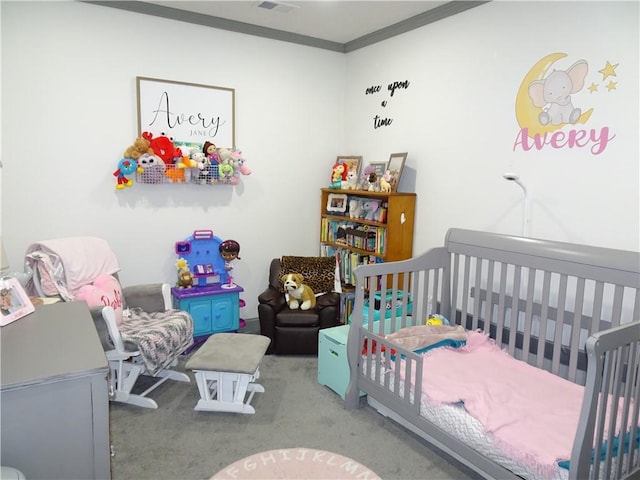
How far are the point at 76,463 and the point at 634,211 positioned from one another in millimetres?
2665

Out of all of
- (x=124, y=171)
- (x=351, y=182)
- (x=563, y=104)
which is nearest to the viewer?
(x=563, y=104)

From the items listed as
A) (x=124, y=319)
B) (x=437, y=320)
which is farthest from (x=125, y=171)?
(x=437, y=320)

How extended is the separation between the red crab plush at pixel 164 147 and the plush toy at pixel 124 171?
0.63 feet

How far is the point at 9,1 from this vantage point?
9.79 feet

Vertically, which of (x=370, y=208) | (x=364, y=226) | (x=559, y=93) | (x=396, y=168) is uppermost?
(x=559, y=93)

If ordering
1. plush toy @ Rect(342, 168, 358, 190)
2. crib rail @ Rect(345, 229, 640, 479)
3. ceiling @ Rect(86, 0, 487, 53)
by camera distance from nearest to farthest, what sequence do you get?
1. crib rail @ Rect(345, 229, 640, 479)
2. ceiling @ Rect(86, 0, 487, 53)
3. plush toy @ Rect(342, 168, 358, 190)

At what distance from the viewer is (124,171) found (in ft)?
11.0

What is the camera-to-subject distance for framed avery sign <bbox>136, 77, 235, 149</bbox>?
3465 millimetres

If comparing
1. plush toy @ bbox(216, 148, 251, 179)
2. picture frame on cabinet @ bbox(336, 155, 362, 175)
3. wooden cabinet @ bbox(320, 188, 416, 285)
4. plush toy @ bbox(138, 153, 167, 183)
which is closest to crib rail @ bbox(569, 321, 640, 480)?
wooden cabinet @ bbox(320, 188, 416, 285)

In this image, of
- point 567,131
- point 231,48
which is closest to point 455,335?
point 567,131

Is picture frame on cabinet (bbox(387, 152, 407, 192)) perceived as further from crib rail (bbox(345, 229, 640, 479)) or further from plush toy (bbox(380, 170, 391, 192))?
crib rail (bbox(345, 229, 640, 479))

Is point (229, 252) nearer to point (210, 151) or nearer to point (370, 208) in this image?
point (210, 151)

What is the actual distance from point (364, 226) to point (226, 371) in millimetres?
1768

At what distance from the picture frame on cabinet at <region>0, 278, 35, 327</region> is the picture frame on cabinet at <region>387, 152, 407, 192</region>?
2.53 m
